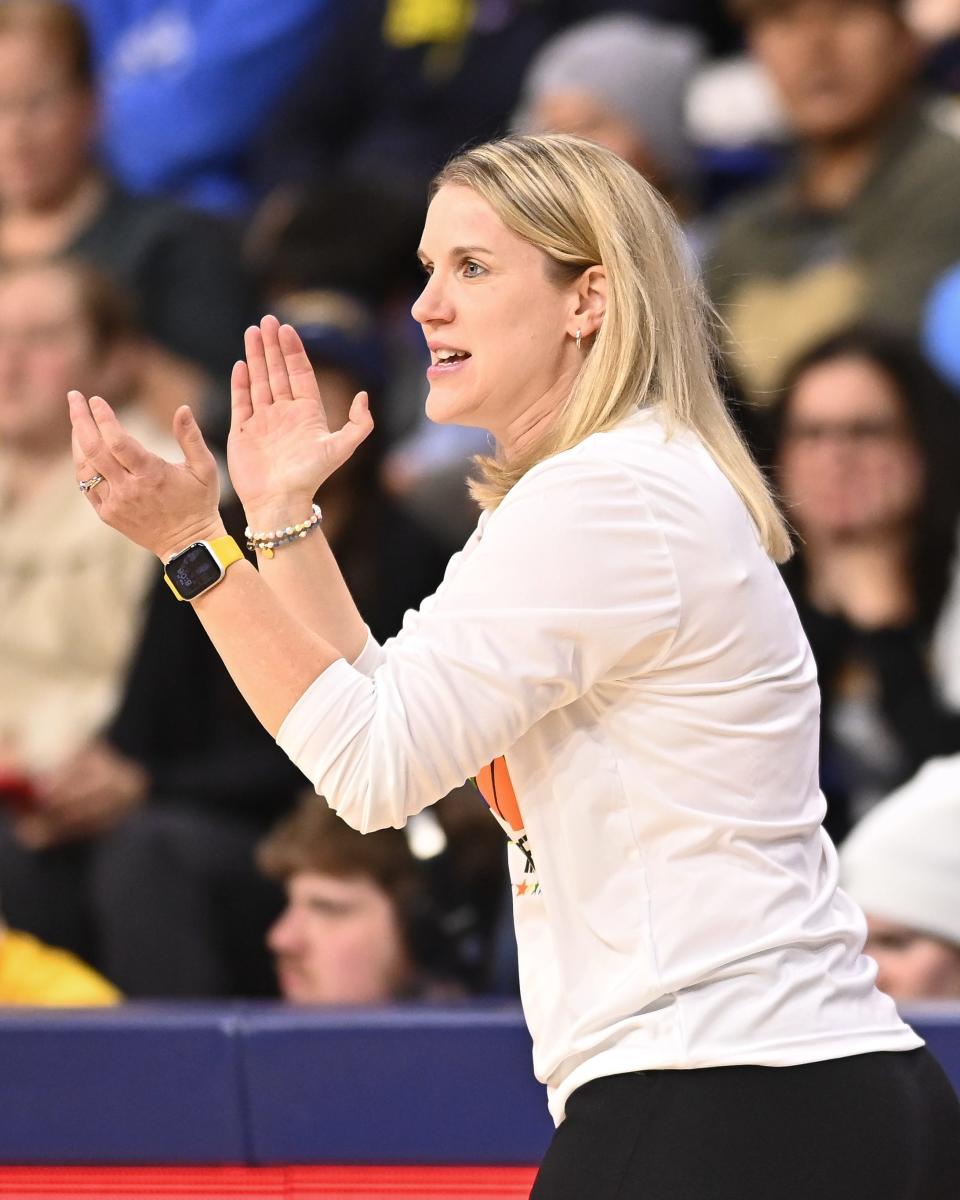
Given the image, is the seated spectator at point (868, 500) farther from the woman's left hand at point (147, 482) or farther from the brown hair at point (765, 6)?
the woman's left hand at point (147, 482)

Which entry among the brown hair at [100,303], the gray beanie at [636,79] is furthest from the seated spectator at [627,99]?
the brown hair at [100,303]

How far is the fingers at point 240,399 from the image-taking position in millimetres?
1802

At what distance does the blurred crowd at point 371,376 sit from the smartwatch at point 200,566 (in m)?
1.25

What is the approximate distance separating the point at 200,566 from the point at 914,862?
1.57 metres

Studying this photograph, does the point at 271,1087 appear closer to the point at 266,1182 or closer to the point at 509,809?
the point at 266,1182

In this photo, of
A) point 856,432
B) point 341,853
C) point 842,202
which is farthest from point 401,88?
point 341,853

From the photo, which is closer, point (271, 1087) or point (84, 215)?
point (271, 1087)

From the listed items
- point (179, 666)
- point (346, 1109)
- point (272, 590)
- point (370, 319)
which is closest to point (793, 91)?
point (370, 319)

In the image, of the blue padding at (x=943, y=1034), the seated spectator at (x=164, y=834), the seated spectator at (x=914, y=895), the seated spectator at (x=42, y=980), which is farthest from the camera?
the seated spectator at (x=164, y=834)

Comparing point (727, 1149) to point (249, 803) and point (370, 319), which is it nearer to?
point (249, 803)

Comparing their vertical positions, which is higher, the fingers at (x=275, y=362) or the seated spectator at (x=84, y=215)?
the fingers at (x=275, y=362)

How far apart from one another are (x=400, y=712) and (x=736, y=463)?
396 mm

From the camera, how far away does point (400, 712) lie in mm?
1576

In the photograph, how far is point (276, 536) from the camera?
177 cm
